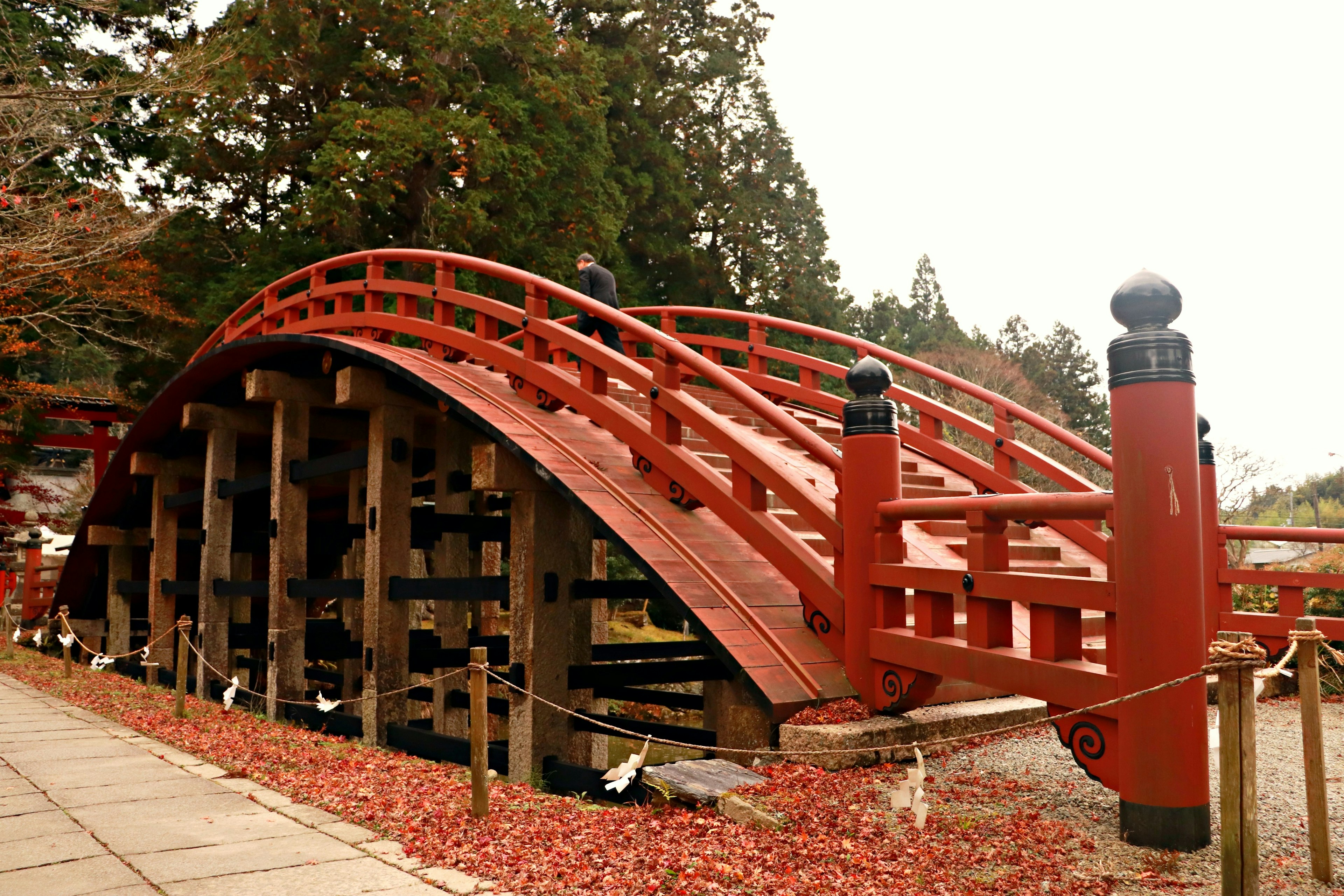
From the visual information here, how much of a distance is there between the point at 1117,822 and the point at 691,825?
64.7 inches

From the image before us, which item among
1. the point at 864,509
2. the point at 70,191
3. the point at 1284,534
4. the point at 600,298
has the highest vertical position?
the point at 70,191

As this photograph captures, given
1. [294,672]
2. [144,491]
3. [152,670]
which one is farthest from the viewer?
[144,491]

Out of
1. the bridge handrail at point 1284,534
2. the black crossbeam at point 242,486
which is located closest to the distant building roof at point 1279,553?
the bridge handrail at point 1284,534

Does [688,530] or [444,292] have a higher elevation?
[444,292]

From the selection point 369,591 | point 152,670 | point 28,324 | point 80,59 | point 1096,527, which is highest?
point 80,59

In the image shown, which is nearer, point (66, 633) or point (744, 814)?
point (744, 814)

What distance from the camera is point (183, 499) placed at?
11883 mm

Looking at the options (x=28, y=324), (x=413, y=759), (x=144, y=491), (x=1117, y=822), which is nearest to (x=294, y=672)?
(x=413, y=759)

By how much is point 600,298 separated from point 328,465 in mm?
2915

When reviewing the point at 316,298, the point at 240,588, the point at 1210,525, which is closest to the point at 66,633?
the point at 240,588

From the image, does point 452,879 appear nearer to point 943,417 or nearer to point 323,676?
point 943,417

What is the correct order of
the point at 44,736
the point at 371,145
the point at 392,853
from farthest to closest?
the point at 371,145, the point at 44,736, the point at 392,853

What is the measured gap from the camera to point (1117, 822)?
12.2 feet

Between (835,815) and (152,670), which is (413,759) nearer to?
(835,815)
